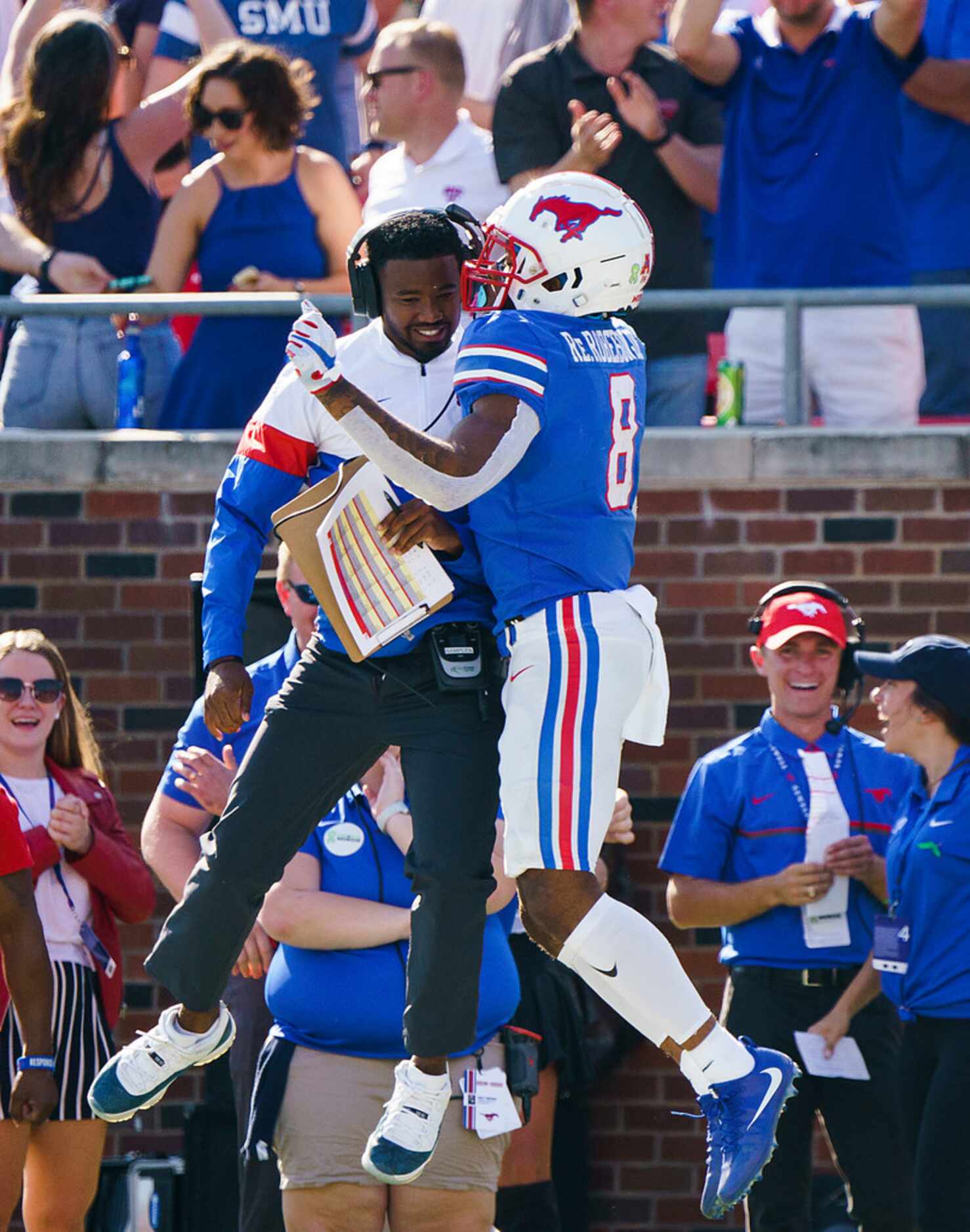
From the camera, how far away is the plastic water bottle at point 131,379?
7465mm

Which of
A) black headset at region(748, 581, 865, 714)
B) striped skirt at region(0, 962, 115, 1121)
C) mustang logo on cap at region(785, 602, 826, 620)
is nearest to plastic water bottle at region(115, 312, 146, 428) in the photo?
striped skirt at region(0, 962, 115, 1121)

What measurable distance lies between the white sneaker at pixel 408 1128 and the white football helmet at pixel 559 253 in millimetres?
1607

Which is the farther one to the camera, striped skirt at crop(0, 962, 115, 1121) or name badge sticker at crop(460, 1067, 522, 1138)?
striped skirt at crop(0, 962, 115, 1121)

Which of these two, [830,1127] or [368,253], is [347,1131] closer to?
[830,1127]

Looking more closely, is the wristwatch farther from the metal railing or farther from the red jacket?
the red jacket

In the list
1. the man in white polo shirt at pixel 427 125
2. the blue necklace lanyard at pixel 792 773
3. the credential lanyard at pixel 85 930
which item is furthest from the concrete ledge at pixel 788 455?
the credential lanyard at pixel 85 930

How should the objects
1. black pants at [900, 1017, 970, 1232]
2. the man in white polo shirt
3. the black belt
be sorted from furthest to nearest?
1. the man in white polo shirt
2. the black belt
3. black pants at [900, 1017, 970, 1232]

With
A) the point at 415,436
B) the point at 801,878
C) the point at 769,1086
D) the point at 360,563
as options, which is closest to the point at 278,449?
the point at 360,563

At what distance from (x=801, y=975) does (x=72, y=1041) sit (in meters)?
2.06

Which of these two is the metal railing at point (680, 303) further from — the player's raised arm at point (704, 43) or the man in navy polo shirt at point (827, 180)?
the player's raised arm at point (704, 43)

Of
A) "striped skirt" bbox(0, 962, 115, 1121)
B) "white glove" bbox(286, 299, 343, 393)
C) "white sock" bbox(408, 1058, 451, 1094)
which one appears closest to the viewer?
"white glove" bbox(286, 299, 343, 393)

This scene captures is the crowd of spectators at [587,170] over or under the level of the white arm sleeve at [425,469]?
over

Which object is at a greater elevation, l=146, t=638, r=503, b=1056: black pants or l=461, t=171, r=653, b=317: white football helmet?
l=461, t=171, r=653, b=317: white football helmet

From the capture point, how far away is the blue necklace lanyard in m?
6.38
